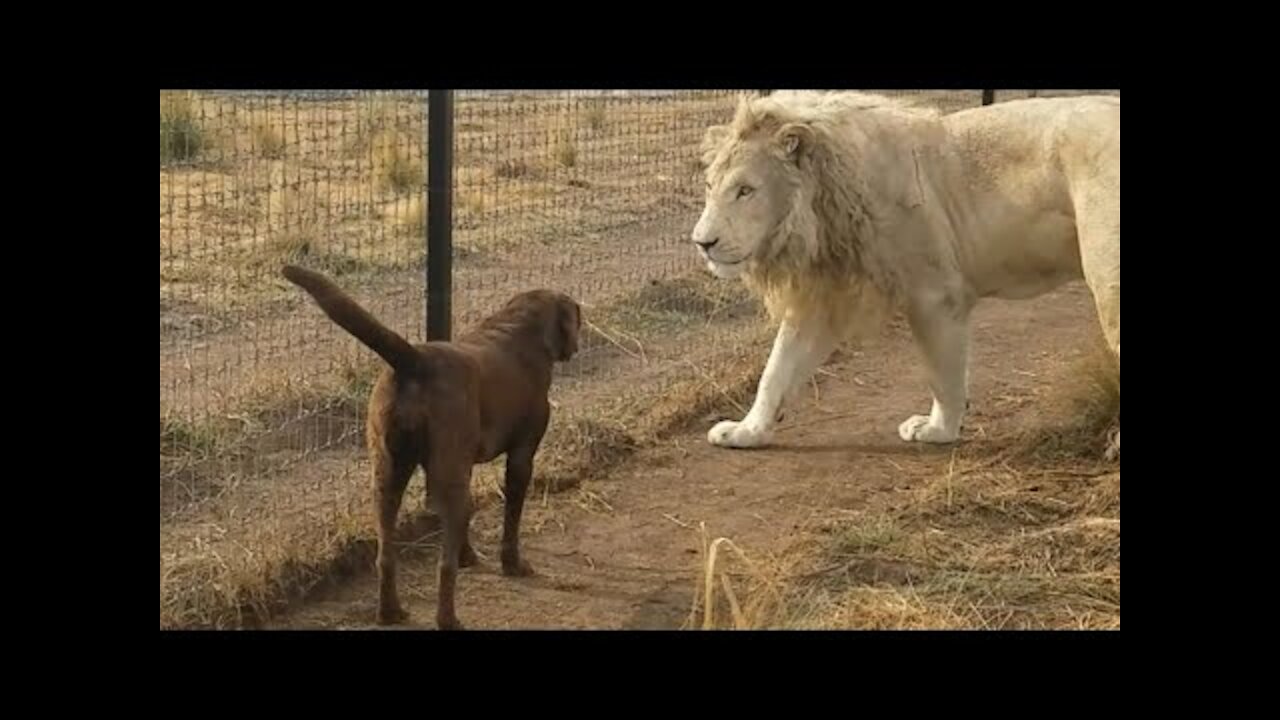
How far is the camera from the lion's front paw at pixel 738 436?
23.3 feet

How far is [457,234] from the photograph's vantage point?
35.7 ft

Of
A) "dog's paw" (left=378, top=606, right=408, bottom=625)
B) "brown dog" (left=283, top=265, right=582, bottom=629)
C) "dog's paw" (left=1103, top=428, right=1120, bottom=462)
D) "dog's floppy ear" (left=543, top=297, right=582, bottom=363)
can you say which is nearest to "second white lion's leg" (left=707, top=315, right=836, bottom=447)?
"dog's paw" (left=1103, top=428, right=1120, bottom=462)

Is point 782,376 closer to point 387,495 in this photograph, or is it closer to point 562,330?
point 562,330

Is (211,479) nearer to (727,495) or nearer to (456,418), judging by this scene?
(456,418)

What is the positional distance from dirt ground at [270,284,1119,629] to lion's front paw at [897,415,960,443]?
0.07 metres

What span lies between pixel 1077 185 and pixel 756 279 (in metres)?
1.44

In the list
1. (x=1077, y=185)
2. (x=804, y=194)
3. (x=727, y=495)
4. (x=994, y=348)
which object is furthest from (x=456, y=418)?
(x=994, y=348)

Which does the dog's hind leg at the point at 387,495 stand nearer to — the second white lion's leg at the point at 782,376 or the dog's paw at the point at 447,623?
the dog's paw at the point at 447,623

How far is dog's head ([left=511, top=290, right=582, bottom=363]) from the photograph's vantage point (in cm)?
529

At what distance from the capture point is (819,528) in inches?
234

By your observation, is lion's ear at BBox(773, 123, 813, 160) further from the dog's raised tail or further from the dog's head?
the dog's raised tail

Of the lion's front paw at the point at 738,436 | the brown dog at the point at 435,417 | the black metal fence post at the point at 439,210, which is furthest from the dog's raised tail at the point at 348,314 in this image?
the lion's front paw at the point at 738,436

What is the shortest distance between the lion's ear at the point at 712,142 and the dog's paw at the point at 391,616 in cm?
274
